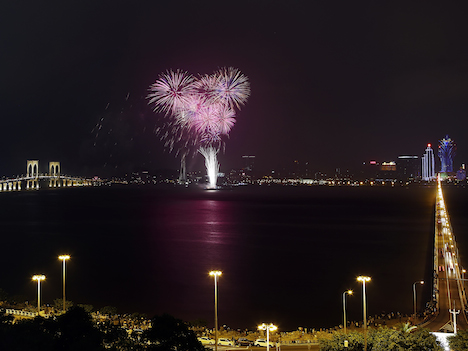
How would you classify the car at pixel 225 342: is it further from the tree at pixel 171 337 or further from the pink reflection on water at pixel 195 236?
the pink reflection on water at pixel 195 236

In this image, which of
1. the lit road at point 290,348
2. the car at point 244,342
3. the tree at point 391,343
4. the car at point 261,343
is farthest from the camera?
the car at point 244,342

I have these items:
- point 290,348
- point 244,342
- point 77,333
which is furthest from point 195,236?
point 77,333

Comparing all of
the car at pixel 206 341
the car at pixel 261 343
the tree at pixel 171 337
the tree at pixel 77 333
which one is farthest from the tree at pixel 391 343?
the tree at pixel 77 333

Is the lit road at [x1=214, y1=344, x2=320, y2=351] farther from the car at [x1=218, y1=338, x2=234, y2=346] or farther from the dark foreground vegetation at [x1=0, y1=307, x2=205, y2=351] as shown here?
the dark foreground vegetation at [x1=0, y1=307, x2=205, y2=351]

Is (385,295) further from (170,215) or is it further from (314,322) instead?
(170,215)

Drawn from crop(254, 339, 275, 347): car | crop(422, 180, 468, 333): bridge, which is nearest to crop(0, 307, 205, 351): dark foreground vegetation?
crop(254, 339, 275, 347): car

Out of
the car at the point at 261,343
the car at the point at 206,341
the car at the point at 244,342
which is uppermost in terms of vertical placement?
the car at the point at 206,341

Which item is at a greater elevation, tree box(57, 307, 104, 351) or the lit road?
tree box(57, 307, 104, 351)
